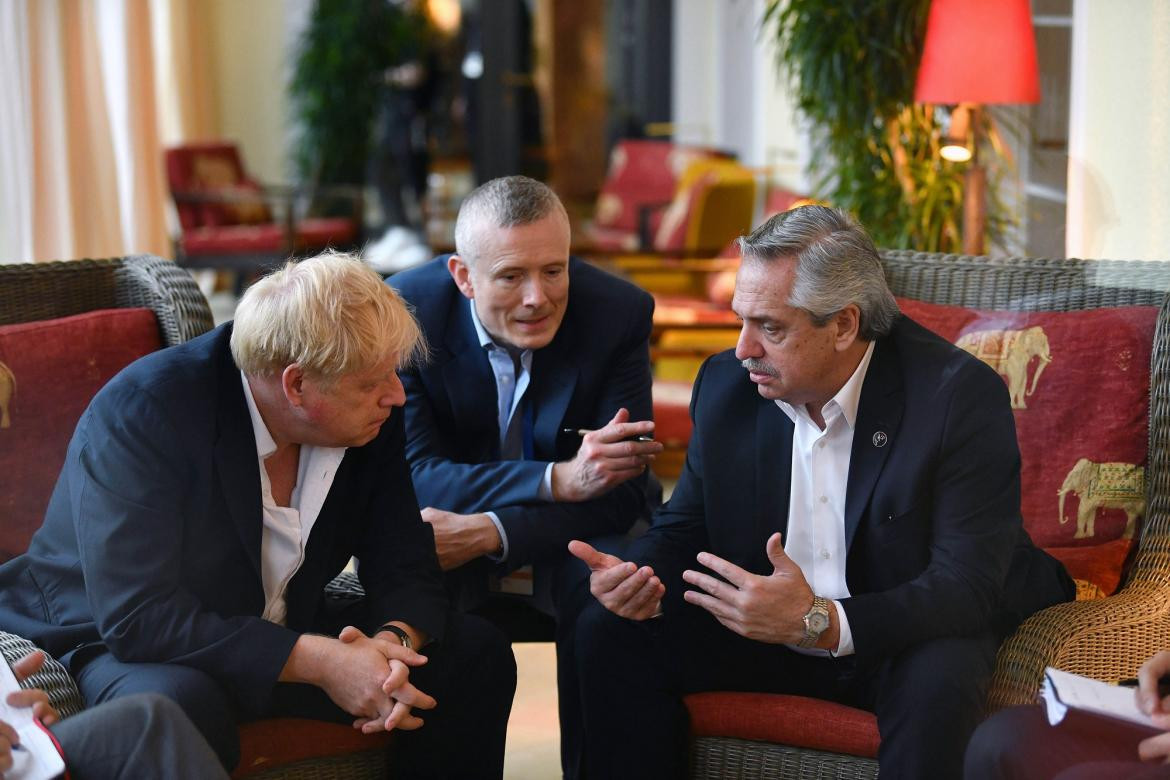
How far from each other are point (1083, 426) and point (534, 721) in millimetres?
1320

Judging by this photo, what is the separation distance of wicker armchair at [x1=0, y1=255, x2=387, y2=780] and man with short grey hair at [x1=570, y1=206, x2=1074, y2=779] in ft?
1.29

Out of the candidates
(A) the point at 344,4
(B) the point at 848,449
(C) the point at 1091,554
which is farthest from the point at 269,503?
(A) the point at 344,4

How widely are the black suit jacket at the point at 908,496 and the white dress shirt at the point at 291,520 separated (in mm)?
526

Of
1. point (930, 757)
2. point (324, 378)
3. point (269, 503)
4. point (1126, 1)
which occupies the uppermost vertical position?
point (1126, 1)

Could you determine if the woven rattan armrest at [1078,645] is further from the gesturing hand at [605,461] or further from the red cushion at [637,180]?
the red cushion at [637,180]

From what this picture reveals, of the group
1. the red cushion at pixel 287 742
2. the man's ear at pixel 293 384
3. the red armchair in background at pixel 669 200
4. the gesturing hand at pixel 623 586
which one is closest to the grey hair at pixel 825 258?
the gesturing hand at pixel 623 586

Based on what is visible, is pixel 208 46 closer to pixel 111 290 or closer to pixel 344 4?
pixel 344 4

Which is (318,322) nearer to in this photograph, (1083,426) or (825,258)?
(825,258)

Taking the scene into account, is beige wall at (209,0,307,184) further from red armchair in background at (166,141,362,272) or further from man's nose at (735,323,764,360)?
man's nose at (735,323,764,360)

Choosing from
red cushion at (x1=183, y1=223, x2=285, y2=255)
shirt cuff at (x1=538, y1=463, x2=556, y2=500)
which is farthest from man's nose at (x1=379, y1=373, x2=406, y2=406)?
red cushion at (x1=183, y1=223, x2=285, y2=255)

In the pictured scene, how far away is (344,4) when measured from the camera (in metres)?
9.15

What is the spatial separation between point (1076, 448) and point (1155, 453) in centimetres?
13

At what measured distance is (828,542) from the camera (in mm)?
2135

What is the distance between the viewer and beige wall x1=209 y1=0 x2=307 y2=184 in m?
9.70
